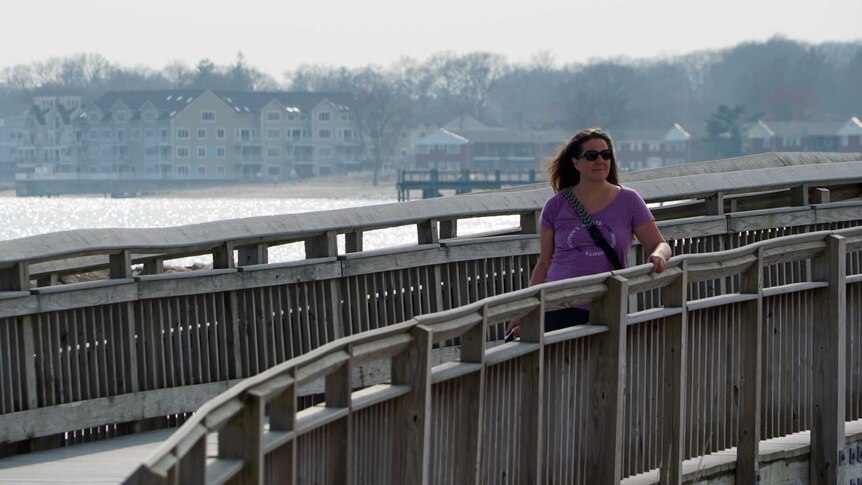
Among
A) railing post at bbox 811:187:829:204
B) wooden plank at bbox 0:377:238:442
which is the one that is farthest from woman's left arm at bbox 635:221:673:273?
railing post at bbox 811:187:829:204

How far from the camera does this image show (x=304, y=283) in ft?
36.7

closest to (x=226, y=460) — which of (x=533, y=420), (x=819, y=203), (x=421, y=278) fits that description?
(x=533, y=420)

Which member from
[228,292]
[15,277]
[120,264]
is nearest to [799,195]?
[228,292]

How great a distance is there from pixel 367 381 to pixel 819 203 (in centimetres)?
422

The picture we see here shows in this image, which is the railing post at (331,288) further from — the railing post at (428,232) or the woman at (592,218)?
the woman at (592,218)

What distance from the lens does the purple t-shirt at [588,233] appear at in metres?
8.38

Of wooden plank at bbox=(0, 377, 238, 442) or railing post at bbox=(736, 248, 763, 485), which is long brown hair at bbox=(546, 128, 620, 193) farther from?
wooden plank at bbox=(0, 377, 238, 442)

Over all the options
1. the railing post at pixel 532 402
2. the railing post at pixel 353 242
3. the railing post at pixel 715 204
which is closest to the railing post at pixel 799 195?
the railing post at pixel 715 204

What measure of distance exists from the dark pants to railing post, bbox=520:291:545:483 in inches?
22.4

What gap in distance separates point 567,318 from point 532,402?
656mm

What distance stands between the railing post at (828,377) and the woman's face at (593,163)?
1434 millimetres

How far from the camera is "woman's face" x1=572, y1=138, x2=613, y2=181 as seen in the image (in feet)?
27.8

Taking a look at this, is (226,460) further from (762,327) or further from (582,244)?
(762,327)

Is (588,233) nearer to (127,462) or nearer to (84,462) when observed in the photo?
(127,462)
